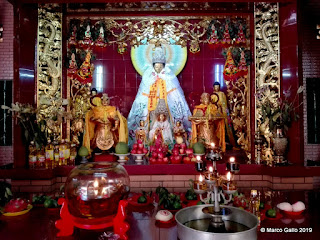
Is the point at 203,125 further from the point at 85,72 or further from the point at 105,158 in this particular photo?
the point at 85,72

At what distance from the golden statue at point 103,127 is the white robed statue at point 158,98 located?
1.76 feet

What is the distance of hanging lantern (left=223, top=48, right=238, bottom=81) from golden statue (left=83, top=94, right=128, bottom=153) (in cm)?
232

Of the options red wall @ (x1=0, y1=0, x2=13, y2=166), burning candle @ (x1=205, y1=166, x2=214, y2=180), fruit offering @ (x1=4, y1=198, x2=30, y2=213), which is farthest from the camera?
red wall @ (x1=0, y1=0, x2=13, y2=166)

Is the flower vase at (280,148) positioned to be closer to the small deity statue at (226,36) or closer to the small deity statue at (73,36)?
the small deity statue at (226,36)

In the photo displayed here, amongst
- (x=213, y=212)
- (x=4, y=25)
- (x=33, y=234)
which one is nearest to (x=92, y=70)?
(x=4, y=25)

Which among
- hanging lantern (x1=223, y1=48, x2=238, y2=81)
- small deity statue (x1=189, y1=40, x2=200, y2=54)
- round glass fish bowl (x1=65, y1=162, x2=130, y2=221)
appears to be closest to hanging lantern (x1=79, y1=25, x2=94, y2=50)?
small deity statue (x1=189, y1=40, x2=200, y2=54)

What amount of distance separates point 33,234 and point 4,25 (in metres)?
5.20

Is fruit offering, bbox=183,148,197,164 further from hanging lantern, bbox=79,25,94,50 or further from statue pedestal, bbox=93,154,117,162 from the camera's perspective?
hanging lantern, bbox=79,25,94,50

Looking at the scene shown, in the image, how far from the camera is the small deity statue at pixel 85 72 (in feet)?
18.9

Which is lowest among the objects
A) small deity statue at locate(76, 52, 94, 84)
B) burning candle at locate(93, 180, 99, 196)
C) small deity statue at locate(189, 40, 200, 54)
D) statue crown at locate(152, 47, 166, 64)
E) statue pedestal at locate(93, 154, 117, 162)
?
statue pedestal at locate(93, 154, 117, 162)

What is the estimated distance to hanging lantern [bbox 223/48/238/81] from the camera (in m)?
5.71

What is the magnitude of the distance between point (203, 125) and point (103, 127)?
6.27 ft

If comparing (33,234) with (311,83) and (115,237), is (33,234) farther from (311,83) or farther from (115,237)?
(311,83)

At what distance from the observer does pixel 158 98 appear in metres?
5.98
